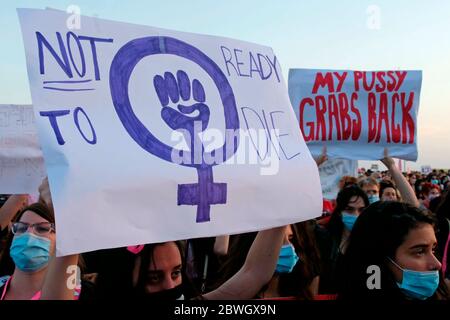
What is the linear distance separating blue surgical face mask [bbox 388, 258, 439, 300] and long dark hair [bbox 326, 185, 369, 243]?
1778 millimetres

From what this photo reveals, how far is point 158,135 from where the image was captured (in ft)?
5.92

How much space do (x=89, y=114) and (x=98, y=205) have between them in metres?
0.33

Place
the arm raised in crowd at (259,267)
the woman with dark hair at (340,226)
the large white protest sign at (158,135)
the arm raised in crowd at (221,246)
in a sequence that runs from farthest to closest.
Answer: the woman with dark hair at (340,226) → the arm raised in crowd at (221,246) → the arm raised in crowd at (259,267) → the large white protest sign at (158,135)

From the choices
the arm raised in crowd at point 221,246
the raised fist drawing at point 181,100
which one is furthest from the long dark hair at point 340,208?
the raised fist drawing at point 181,100

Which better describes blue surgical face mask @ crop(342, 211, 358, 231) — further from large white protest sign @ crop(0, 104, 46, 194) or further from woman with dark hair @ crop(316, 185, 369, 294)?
large white protest sign @ crop(0, 104, 46, 194)

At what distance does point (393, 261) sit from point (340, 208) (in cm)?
200

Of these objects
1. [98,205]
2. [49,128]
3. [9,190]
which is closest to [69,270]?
[98,205]

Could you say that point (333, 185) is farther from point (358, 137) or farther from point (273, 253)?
point (273, 253)

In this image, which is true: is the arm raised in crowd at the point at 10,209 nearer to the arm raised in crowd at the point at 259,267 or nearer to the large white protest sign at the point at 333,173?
the arm raised in crowd at the point at 259,267

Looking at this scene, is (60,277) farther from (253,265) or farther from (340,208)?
(340,208)

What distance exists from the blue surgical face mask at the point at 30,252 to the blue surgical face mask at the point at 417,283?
5.73ft

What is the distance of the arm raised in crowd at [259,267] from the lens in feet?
7.56

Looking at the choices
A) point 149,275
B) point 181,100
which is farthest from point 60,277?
point 181,100

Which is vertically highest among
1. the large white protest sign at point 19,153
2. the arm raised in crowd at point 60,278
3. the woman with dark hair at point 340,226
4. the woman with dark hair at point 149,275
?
the large white protest sign at point 19,153
